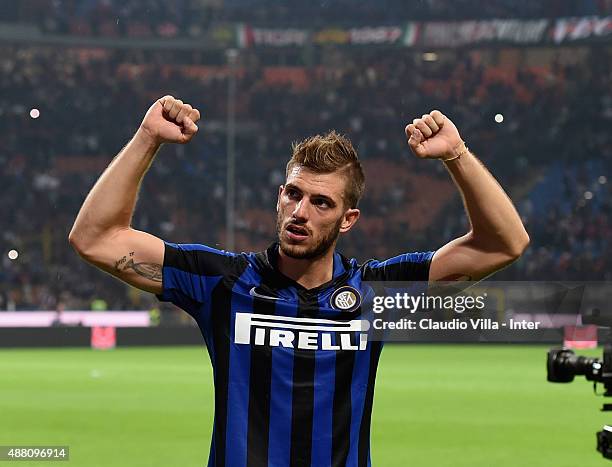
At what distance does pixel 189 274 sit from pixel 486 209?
0.95 m

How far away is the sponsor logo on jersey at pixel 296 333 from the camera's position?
361 cm

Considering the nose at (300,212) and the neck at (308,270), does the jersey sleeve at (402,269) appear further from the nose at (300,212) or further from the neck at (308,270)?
the nose at (300,212)

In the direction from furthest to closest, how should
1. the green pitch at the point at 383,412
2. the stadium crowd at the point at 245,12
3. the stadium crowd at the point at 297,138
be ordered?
1. the stadium crowd at the point at 245,12
2. the stadium crowd at the point at 297,138
3. the green pitch at the point at 383,412

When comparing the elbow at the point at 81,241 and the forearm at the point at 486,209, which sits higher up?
the forearm at the point at 486,209

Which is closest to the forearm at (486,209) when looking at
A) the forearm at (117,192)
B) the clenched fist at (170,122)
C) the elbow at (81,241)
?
the clenched fist at (170,122)

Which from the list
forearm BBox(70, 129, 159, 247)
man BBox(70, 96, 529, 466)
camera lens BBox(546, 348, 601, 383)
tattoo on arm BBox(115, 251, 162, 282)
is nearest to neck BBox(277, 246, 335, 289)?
man BBox(70, 96, 529, 466)

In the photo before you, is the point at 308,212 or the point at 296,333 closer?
the point at 308,212

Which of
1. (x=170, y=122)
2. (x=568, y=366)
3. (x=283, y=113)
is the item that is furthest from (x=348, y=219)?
(x=283, y=113)

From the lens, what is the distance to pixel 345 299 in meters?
3.70

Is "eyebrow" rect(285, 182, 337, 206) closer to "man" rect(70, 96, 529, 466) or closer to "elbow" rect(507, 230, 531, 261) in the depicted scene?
"man" rect(70, 96, 529, 466)

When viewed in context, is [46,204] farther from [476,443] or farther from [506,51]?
[476,443]

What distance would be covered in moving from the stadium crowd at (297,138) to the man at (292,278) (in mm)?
31280

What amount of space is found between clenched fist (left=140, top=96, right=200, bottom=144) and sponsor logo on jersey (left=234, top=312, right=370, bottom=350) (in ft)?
2.07

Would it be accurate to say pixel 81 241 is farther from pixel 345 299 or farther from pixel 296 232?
pixel 345 299
